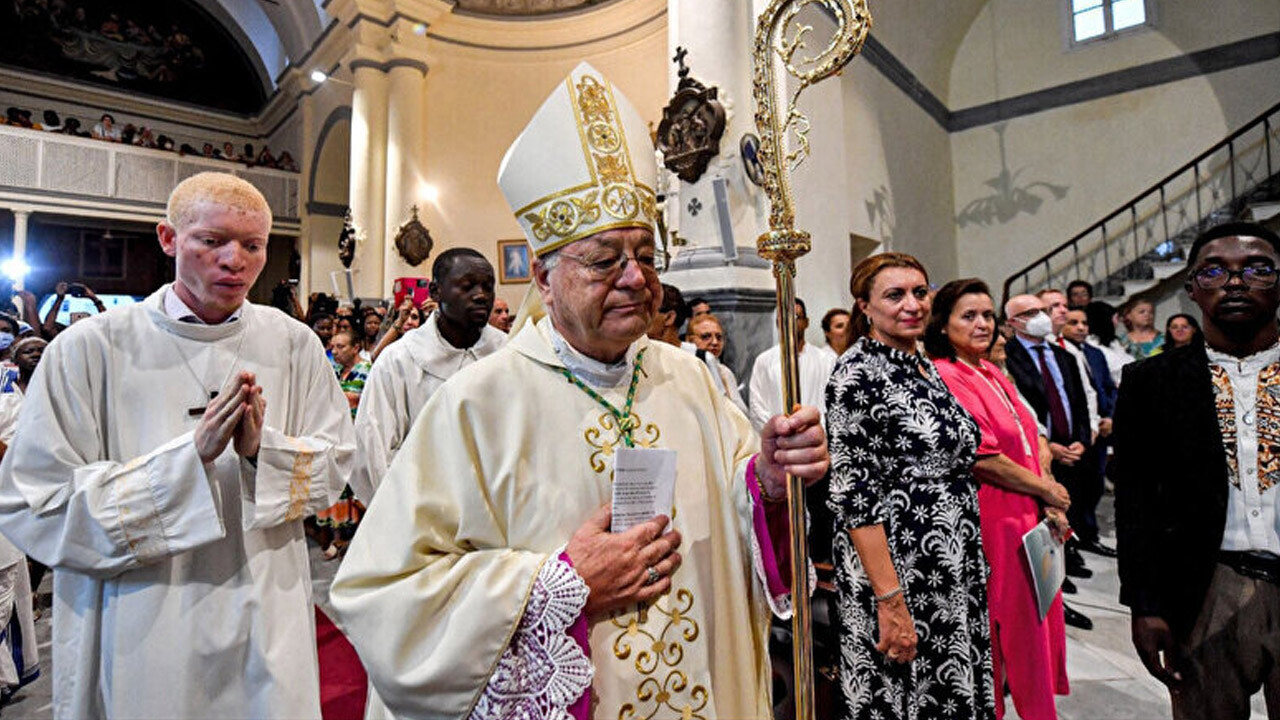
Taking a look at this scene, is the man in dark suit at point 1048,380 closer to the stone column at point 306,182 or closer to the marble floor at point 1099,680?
the marble floor at point 1099,680

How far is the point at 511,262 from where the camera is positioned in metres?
11.0

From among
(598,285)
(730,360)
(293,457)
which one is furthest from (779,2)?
(730,360)

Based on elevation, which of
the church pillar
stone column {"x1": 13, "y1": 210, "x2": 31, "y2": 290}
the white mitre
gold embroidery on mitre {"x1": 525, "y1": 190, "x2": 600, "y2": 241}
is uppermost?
stone column {"x1": 13, "y1": 210, "x2": 31, "y2": 290}

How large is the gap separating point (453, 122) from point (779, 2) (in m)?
11.1

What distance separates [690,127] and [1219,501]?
4680mm

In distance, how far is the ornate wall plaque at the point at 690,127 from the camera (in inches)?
219

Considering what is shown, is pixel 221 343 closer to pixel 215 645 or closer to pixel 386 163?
pixel 215 645

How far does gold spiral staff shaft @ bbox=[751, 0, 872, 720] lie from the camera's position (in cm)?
117

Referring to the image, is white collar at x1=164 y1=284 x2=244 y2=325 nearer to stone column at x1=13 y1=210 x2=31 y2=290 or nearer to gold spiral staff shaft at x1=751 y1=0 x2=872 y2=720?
gold spiral staff shaft at x1=751 y1=0 x2=872 y2=720

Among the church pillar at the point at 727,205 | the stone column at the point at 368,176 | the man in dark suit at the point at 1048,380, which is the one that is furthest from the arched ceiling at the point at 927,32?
the stone column at the point at 368,176

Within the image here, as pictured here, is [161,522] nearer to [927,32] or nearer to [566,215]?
[566,215]

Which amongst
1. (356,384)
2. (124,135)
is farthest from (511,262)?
(124,135)

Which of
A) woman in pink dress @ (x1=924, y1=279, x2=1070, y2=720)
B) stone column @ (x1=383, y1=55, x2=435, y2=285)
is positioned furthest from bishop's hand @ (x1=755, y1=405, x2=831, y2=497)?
stone column @ (x1=383, y1=55, x2=435, y2=285)

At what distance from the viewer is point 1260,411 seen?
1.79 metres
